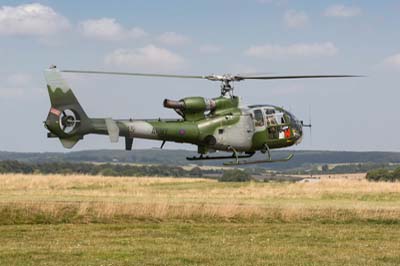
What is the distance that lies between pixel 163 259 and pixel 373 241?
976 centimetres

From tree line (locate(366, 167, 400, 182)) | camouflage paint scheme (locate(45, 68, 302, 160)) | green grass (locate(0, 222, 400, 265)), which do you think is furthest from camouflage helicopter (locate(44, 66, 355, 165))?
tree line (locate(366, 167, 400, 182))

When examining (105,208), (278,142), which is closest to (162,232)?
(105,208)

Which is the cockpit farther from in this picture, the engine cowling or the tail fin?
the tail fin

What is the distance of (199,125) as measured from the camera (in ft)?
123

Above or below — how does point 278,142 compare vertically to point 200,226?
above

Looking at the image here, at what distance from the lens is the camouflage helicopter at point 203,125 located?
34.4m

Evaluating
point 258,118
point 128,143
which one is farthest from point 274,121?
point 128,143

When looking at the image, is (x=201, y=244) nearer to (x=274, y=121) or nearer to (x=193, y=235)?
(x=193, y=235)

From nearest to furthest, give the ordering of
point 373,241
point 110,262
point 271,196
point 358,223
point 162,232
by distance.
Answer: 1. point 110,262
2. point 373,241
3. point 162,232
4. point 358,223
5. point 271,196

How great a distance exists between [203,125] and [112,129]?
15.4 feet

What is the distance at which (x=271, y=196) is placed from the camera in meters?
61.0

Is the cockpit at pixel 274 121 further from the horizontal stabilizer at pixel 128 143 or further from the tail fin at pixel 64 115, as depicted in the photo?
the tail fin at pixel 64 115

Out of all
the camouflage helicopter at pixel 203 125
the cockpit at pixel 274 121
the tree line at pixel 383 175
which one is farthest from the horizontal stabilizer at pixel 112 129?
the tree line at pixel 383 175

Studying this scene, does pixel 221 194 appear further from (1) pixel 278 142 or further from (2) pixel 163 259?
(2) pixel 163 259
